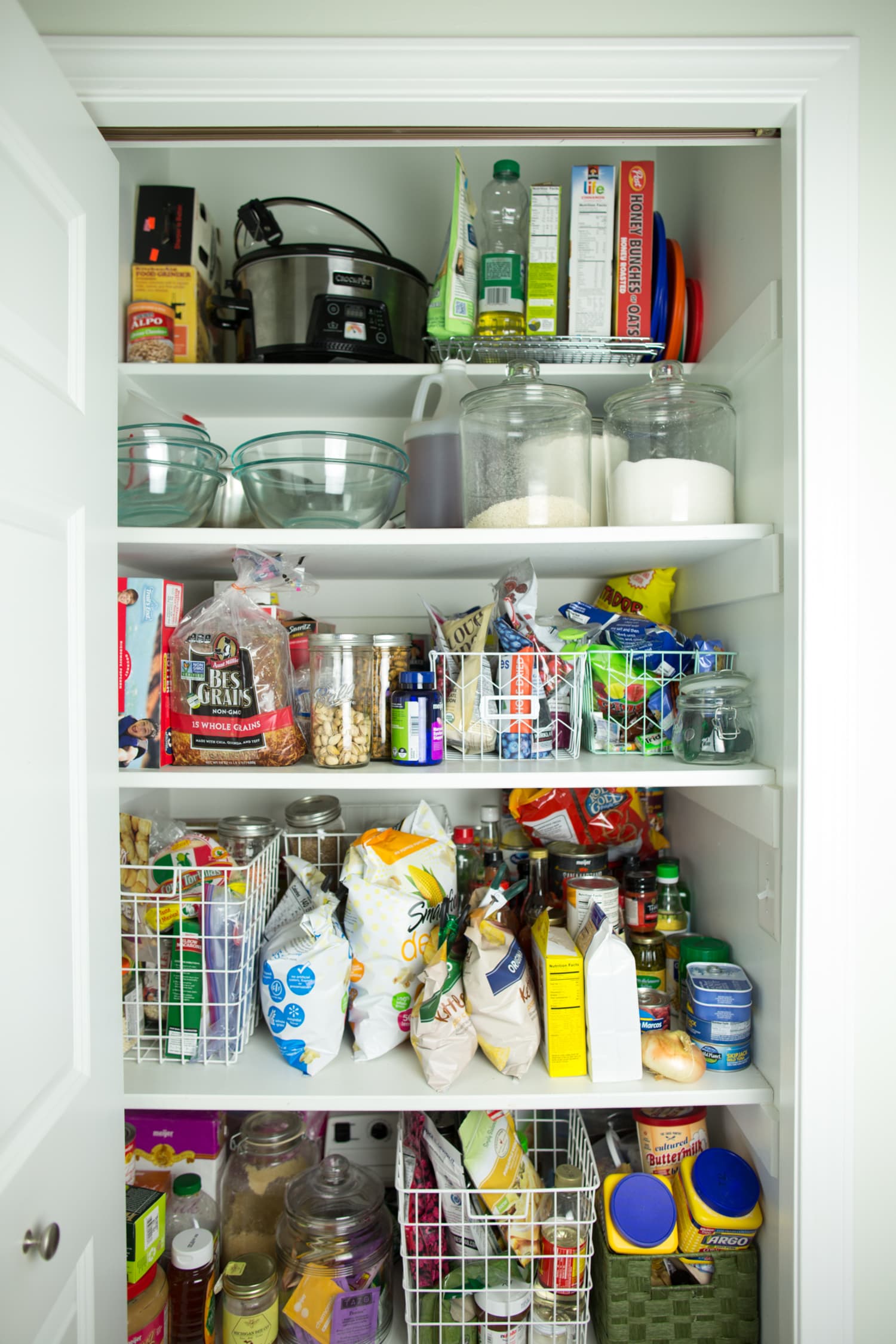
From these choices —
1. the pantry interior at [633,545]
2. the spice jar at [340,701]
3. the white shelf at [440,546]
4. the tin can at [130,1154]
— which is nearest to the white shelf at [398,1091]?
the pantry interior at [633,545]

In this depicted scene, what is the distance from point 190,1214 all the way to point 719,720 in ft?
3.77

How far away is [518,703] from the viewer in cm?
126

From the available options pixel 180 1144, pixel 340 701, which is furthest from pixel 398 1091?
pixel 340 701

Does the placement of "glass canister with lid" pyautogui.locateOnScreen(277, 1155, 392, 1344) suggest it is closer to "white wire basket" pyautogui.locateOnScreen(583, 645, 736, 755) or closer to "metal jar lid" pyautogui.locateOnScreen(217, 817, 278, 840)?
"metal jar lid" pyautogui.locateOnScreen(217, 817, 278, 840)

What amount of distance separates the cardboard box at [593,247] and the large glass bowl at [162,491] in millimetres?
654

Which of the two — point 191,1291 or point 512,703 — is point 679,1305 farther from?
point 512,703

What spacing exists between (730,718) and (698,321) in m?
0.73
